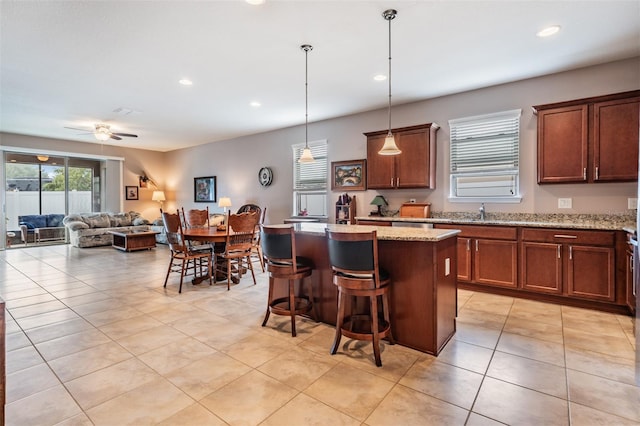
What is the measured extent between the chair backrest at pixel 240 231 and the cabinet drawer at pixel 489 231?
8.97 feet

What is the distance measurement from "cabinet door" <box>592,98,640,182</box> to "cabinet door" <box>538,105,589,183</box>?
11cm

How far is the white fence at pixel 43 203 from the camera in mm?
7746

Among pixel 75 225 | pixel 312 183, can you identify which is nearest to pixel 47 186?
pixel 75 225

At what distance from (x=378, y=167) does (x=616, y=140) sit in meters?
2.86

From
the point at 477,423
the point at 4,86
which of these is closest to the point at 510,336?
the point at 477,423

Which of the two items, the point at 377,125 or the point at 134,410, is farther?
the point at 377,125

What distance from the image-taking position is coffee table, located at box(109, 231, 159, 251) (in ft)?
23.8

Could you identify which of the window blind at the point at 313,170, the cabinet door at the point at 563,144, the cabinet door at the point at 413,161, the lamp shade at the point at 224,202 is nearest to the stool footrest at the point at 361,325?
the cabinet door at the point at 413,161

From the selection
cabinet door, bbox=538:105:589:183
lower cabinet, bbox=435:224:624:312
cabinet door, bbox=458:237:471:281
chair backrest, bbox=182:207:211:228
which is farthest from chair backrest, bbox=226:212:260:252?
cabinet door, bbox=538:105:589:183

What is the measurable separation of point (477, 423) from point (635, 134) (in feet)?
11.7

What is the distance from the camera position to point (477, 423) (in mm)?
1729

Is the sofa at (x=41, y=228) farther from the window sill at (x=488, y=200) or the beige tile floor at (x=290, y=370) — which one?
the window sill at (x=488, y=200)

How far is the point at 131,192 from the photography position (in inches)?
376

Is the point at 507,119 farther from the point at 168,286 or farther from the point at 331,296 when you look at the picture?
the point at 168,286
